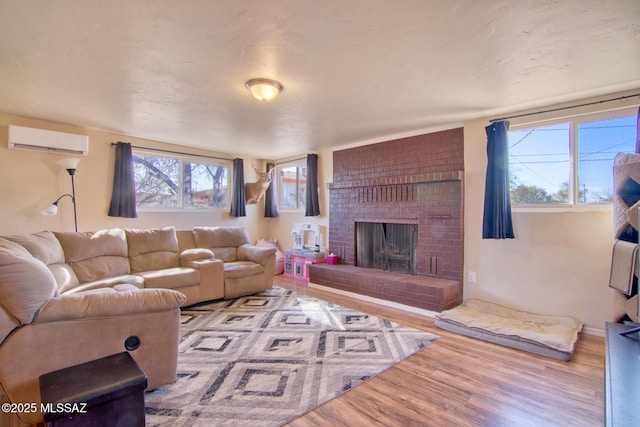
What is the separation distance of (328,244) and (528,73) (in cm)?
355

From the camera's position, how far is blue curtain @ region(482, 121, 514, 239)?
3.28 meters

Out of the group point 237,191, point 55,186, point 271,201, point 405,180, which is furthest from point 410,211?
point 55,186

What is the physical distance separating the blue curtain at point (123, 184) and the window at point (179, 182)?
266 mm

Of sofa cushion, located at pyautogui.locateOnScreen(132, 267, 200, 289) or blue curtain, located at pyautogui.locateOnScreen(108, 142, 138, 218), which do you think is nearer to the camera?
sofa cushion, located at pyautogui.locateOnScreen(132, 267, 200, 289)

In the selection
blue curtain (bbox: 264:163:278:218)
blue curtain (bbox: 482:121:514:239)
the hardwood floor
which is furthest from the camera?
blue curtain (bbox: 264:163:278:218)

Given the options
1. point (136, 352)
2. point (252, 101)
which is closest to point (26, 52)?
point (252, 101)

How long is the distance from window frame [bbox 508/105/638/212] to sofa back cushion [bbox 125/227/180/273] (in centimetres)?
420

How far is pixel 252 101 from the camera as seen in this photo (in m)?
3.09

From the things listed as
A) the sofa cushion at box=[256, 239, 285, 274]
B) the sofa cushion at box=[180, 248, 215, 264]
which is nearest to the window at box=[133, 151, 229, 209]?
the sofa cushion at box=[256, 239, 285, 274]

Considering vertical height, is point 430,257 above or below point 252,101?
below

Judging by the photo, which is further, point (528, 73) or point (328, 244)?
point (328, 244)

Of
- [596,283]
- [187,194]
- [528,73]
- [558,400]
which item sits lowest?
[558,400]

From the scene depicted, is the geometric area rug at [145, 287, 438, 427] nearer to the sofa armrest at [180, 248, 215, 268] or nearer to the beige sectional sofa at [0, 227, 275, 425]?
the beige sectional sofa at [0, 227, 275, 425]

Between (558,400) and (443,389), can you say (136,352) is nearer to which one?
(443,389)
